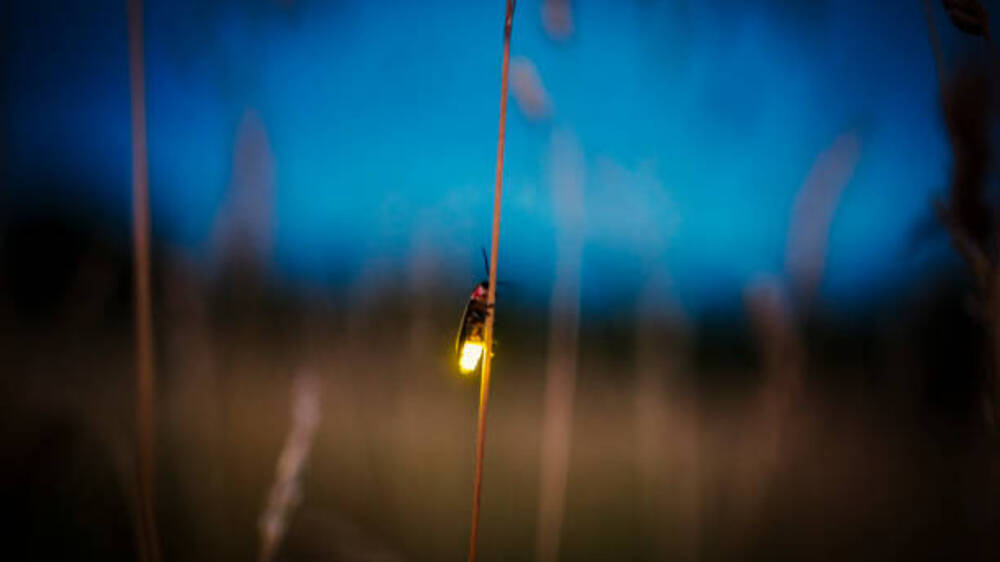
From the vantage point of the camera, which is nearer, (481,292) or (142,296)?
(142,296)

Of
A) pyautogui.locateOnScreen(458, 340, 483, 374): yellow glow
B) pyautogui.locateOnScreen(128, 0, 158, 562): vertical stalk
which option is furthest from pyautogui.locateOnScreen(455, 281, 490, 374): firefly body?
pyautogui.locateOnScreen(128, 0, 158, 562): vertical stalk

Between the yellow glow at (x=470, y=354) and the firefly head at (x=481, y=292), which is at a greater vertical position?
the firefly head at (x=481, y=292)

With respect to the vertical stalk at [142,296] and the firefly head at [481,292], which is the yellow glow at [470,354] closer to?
the firefly head at [481,292]

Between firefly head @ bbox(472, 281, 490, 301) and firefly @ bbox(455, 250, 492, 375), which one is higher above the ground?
firefly head @ bbox(472, 281, 490, 301)

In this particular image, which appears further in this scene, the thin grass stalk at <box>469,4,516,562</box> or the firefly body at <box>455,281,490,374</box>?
the firefly body at <box>455,281,490,374</box>

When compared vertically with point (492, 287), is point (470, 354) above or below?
below

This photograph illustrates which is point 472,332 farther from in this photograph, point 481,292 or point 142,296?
point 142,296

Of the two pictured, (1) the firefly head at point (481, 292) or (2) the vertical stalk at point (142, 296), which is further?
(1) the firefly head at point (481, 292)

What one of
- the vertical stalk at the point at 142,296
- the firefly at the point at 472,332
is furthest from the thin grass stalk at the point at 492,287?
the vertical stalk at the point at 142,296

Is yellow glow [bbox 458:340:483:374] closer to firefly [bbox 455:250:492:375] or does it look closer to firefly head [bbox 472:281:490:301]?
firefly [bbox 455:250:492:375]

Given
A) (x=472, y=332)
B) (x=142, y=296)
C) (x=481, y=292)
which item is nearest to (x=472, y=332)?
(x=472, y=332)
